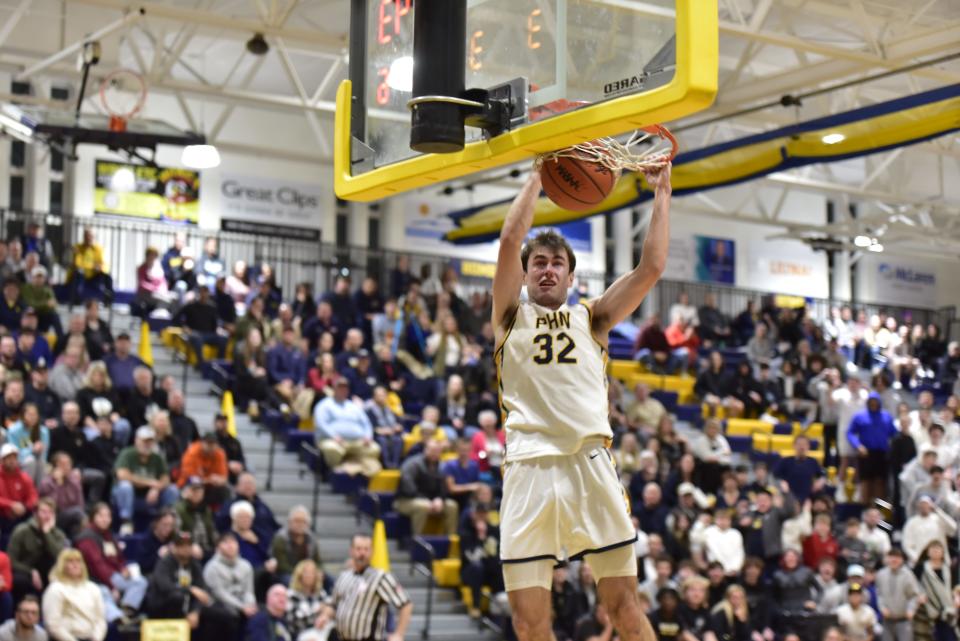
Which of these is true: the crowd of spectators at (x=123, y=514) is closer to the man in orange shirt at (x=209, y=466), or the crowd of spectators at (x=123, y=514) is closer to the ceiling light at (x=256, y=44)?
the man in orange shirt at (x=209, y=466)

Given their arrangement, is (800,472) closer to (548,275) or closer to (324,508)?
(324,508)

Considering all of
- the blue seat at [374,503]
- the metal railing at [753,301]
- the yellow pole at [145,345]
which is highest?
the metal railing at [753,301]

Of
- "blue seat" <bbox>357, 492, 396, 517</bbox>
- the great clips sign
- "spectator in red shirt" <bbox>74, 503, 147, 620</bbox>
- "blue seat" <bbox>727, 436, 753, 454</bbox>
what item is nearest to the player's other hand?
"spectator in red shirt" <bbox>74, 503, 147, 620</bbox>

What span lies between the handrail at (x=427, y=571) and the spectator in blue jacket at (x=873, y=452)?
717 cm

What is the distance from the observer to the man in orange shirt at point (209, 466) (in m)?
13.2

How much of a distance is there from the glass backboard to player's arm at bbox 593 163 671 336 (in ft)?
1.95

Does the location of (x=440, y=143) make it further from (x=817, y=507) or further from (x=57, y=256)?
(x=57, y=256)

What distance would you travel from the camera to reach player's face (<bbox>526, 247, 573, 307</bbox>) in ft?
18.9

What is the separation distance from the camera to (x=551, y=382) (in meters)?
5.68

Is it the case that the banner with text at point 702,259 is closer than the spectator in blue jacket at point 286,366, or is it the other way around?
the spectator in blue jacket at point 286,366

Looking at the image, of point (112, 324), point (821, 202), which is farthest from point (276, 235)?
point (821, 202)

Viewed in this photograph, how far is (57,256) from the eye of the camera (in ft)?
67.2

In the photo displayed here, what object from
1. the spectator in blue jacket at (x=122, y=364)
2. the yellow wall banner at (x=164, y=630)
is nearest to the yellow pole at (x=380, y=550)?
the yellow wall banner at (x=164, y=630)

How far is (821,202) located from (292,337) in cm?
1673
